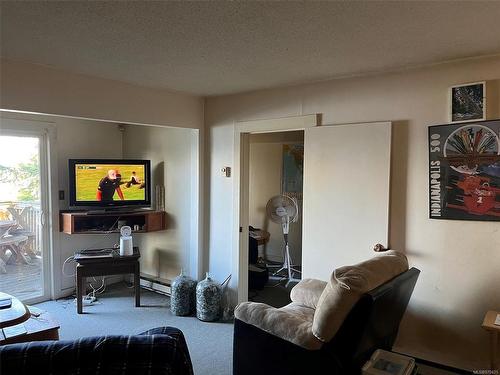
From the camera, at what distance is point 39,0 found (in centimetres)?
179

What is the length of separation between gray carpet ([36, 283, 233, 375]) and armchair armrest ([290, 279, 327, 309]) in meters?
0.75

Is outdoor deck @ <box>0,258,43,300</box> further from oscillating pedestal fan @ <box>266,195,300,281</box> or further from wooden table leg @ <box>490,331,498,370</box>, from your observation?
wooden table leg @ <box>490,331,498,370</box>

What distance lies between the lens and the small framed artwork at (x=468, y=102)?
8.53ft

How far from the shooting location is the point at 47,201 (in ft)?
14.2

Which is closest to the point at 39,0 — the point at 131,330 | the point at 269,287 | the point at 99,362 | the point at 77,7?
the point at 77,7

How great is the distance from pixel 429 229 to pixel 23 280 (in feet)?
13.7

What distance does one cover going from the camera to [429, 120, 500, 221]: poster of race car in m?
2.58

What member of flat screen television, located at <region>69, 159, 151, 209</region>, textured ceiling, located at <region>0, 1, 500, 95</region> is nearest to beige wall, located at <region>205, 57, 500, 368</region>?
textured ceiling, located at <region>0, 1, 500, 95</region>

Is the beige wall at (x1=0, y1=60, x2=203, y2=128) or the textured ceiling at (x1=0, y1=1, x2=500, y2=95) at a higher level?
the textured ceiling at (x1=0, y1=1, x2=500, y2=95)

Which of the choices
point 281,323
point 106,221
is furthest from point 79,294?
point 281,323

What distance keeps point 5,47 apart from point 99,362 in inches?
87.3

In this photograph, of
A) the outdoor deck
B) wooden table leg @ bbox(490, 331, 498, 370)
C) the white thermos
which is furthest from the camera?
the white thermos

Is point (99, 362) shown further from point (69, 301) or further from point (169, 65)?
point (69, 301)

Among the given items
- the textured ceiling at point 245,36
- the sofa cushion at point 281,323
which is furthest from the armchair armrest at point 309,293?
the textured ceiling at point 245,36
